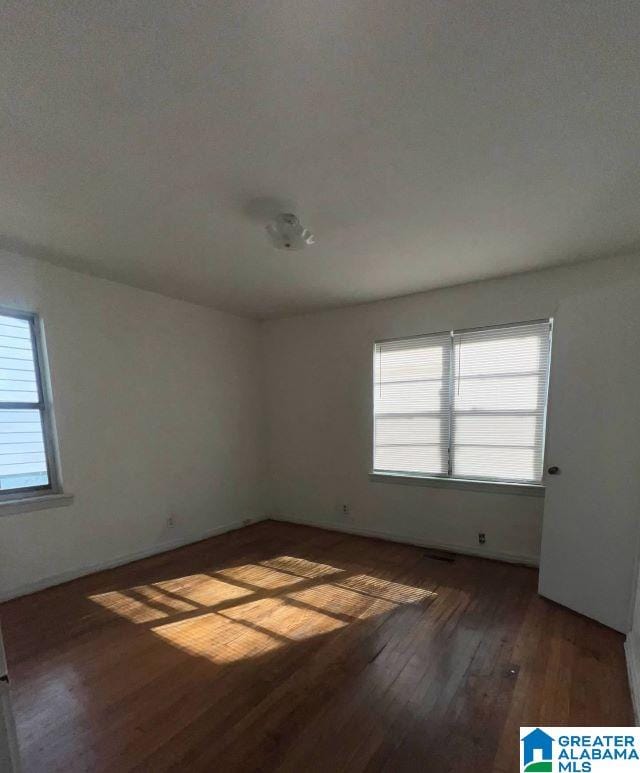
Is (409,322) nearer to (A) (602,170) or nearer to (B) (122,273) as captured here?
(A) (602,170)

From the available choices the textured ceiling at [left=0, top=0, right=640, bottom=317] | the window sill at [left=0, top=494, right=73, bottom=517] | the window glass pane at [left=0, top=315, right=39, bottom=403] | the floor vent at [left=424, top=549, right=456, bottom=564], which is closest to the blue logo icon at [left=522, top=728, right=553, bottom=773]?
the floor vent at [left=424, top=549, right=456, bottom=564]

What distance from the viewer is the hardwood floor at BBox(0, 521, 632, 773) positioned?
1.43 meters

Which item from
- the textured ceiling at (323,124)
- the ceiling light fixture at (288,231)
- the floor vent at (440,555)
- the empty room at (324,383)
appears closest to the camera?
the textured ceiling at (323,124)

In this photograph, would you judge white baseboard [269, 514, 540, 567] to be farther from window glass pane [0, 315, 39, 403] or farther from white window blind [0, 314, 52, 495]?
window glass pane [0, 315, 39, 403]

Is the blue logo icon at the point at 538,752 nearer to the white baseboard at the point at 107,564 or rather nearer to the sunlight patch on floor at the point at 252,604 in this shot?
the sunlight patch on floor at the point at 252,604

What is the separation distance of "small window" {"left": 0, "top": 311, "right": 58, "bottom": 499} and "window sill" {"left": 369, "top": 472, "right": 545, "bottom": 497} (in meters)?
3.13

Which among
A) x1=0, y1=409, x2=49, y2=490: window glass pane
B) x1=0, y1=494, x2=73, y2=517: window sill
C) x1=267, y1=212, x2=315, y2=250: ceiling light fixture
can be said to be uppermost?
x1=267, y1=212, x2=315, y2=250: ceiling light fixture

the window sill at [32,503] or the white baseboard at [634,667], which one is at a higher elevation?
the window sill at [32,503]

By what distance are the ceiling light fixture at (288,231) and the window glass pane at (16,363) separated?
2.29 meters

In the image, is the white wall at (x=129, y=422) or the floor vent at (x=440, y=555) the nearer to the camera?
the white wall at (x=129, y=422)

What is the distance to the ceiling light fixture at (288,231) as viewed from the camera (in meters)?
2.02

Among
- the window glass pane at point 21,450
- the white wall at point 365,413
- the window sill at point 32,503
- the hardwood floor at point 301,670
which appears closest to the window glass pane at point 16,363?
the window glass pane at point 21,450

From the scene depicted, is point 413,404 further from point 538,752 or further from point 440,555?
point 538,752

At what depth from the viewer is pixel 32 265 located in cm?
272
